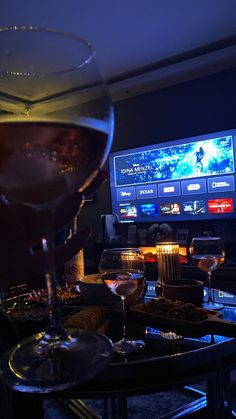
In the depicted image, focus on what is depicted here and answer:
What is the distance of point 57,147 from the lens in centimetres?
27

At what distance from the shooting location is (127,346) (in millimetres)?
708

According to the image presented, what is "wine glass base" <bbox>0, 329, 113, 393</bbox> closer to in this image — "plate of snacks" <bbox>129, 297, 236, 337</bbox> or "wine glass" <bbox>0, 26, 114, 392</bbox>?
"wine glass" <bbox>0, 26, 114, 392</bbox>

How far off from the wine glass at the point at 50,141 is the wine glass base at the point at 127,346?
1.19 ft

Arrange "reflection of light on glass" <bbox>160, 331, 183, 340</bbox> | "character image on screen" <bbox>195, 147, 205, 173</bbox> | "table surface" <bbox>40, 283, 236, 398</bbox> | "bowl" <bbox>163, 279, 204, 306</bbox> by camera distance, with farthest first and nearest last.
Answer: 1. "character image on screen" <bbox>195, 147, 205, 173</bbox>
2. "bowl" <bbox>163, 279, 204, 306</bbox>
3. "reflection of light on glass" <bbox>160, 331, 183, 340</bbox>
4. "table surface" <bbox>40, 283, 236, 398</bbox>

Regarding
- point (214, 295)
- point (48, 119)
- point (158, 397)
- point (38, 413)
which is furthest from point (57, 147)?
point (158, 397)

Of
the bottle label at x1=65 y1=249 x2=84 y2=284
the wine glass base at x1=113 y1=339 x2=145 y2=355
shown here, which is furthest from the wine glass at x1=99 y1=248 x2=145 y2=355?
the bottle label at x1=65 y1=249 x2=84 y2=284

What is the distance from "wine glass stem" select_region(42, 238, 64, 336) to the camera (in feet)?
1.05

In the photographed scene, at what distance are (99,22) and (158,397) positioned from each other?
297 cm

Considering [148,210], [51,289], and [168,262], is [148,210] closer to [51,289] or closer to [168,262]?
[168,262]

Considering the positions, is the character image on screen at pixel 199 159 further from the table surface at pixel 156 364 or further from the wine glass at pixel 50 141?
the wine glass at pixel 50 141

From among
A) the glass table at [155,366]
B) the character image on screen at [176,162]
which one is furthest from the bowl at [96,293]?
the character image on screen at [176,162]

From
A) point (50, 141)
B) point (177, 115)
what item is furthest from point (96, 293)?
point (177, 115)

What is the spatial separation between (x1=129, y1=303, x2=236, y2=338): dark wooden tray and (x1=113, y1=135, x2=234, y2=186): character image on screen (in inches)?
128

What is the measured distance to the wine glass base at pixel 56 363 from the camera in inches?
11.8
